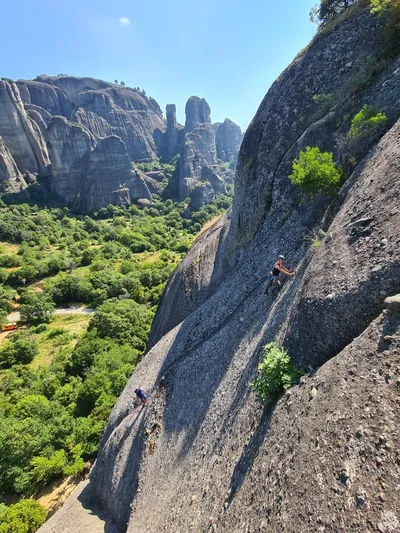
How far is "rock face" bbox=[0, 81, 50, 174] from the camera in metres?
101

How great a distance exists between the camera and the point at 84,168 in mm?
113250

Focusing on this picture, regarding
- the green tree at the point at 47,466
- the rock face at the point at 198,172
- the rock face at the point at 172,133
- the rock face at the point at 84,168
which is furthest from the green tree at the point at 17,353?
the rock face at the point at 172,133

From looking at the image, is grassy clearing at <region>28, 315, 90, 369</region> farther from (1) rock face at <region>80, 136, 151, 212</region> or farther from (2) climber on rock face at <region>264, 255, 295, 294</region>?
(1) rock face at <region>80, 136, 151, 212</region>

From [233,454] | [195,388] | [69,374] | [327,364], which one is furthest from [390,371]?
[69,374]

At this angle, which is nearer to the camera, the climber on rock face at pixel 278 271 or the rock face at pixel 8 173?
the climber on rock face at pixel 278 271

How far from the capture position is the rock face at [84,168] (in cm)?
10850

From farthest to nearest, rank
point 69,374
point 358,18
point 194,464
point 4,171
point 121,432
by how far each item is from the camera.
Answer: point 4,171, point 69,374, point 121,432, point 358,18, point 194,464

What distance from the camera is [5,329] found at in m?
47.2

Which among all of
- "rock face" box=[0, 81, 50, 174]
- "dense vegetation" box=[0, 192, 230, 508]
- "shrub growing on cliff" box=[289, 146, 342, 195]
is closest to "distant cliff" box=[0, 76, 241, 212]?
"rock face" box=[0, 81, 50, 174]

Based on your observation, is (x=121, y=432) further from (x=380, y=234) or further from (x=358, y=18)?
(x=358, y=18)

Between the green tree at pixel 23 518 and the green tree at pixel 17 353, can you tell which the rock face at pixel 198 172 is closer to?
the green tree at pixel 17 353

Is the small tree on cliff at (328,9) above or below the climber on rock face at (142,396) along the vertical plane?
above

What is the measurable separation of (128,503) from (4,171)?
115m

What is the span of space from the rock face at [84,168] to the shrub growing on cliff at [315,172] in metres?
110
